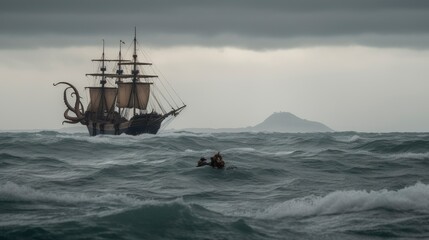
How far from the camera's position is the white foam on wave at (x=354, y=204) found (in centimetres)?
2572

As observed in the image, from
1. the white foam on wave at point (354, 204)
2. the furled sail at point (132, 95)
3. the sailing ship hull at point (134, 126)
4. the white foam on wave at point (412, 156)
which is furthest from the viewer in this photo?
the furled sail at point (132, 95)

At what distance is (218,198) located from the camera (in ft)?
104

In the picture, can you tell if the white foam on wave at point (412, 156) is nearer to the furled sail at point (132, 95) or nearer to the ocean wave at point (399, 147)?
the ocean wave at point (399, 147)

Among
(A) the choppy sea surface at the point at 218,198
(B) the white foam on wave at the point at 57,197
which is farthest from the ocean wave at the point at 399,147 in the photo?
(B) the white foam on wave at the point at 57,197

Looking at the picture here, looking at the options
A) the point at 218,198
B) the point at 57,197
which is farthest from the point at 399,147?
the point at 57,197

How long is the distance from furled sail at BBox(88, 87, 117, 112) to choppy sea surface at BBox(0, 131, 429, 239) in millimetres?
88089

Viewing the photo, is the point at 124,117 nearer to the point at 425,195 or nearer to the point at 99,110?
A: the point at 99,110

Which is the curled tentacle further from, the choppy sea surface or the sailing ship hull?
the choppy sea surface

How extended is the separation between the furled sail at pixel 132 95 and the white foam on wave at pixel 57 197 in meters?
109

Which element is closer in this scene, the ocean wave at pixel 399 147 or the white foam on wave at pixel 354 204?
the white foam on wave at pixel 354 204

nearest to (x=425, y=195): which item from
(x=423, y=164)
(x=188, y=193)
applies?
(x=188, y=193)

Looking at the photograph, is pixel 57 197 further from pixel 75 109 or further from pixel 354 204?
pixel 75 109

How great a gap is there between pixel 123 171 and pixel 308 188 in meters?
13.5

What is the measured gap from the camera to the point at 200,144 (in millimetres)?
83938
